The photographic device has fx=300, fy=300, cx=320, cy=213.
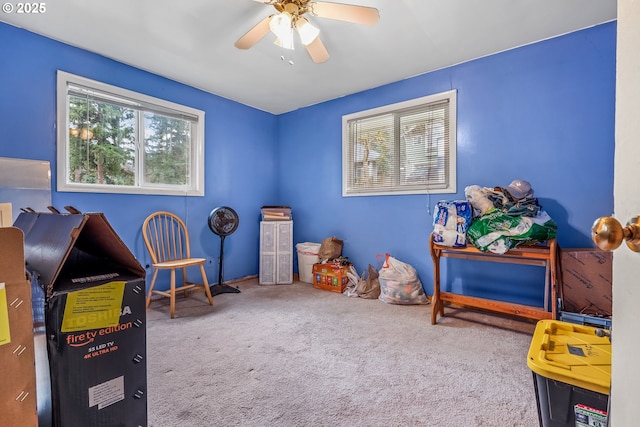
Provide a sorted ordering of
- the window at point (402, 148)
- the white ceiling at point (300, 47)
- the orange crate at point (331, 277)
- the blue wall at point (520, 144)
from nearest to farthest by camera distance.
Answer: the white ceiling at point (300, 47) < the blue wall at point (520, 144) < the window at point (402, 148) < the orange crate at point (331, 277)

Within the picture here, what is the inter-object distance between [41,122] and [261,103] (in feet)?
7.56

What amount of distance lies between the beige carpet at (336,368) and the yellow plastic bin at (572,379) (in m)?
0.58

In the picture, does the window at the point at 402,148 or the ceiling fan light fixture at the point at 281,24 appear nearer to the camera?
the ceiling fan light fixture at the point at 281,24

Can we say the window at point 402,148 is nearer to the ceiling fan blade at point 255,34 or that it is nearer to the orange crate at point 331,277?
the orange crate at point 331,277

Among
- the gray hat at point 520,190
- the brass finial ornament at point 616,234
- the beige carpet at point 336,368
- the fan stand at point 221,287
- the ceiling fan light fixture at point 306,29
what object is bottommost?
the beige carpet at point 336,368

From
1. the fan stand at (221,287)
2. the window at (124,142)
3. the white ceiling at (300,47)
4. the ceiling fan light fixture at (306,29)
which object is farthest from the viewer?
the fan stand at (221,287)

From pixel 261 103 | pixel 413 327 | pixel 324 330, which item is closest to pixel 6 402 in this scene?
pixel 324 330

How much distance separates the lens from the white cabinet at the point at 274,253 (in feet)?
12.7

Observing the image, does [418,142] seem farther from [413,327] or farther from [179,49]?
[179,49]

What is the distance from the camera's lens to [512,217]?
7.14 ft

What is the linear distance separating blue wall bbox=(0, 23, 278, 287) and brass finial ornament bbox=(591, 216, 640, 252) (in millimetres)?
3336

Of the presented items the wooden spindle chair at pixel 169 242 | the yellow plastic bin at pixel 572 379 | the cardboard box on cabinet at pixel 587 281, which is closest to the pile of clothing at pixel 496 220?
the cardboard box on cabinet at pixel 587 281

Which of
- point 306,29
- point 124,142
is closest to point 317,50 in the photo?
point 306,29

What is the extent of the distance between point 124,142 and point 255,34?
1.84 metres
